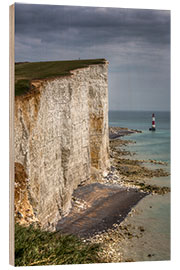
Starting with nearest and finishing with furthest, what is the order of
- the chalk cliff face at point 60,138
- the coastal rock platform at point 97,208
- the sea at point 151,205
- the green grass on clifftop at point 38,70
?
the green grass on clifftop at point 38,70
the chalk cliff face at point 60,138
the sea at point 151,205
the coastal rock platform at point 97,208

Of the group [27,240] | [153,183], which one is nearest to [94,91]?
[153,183]

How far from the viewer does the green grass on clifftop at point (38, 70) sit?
5.23 m

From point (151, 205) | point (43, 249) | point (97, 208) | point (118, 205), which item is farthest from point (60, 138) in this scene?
point (43, 249)

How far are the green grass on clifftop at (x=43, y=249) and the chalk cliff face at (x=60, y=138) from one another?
0.70m

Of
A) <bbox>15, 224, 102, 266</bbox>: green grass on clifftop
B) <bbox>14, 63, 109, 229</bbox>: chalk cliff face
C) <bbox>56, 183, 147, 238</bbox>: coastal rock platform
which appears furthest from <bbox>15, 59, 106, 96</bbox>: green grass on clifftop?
<bbox>56, 183, 147, 238</bbox>: coastal rock platform

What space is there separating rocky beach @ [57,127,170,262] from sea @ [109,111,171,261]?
0.02 metres

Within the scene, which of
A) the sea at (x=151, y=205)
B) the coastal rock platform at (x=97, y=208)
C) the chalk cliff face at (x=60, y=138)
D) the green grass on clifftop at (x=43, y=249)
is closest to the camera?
the green grass on clifftop at (x=43, y=249)

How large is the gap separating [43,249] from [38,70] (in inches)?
103

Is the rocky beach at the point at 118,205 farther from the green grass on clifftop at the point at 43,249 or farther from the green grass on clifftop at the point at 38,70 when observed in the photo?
the green grass on clifftop at the point at 38,70

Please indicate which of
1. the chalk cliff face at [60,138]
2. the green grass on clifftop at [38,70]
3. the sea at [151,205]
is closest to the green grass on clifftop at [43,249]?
the chalk cliff face at [60,138]

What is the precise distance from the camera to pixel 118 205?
619cm

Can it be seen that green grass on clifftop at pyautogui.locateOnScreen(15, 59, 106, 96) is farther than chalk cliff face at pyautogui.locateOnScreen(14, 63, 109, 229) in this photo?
No

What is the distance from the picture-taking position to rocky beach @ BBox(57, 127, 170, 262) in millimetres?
5660

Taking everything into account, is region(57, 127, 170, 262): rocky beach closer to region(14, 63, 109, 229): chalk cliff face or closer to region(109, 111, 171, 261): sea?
region(109, 111, 171, 261): sea
